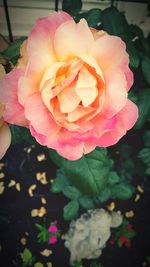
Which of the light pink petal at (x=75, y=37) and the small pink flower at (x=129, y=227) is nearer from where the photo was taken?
the light pink petal at (x=75, y=37)

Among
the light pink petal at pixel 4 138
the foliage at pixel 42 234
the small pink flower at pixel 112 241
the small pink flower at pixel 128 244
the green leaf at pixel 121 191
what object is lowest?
the small pink flower at pixel 128 244

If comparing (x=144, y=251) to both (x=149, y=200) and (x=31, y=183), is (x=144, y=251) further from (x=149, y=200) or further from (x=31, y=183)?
(x=31, y=183)

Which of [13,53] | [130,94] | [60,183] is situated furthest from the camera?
[60,183]

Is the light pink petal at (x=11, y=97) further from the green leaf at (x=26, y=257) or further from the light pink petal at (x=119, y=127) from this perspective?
the green leaf at (x=26, y=257)

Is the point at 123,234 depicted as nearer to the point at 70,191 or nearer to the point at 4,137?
the point at 70,191

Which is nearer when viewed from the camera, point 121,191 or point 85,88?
point 85,88

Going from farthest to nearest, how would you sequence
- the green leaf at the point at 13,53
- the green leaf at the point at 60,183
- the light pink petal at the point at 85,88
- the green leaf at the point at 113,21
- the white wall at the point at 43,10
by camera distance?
the white wall at the point at 43,10, the green leaf at the point at 60,183, the green leaf at the point at 113,21, the green leaf at the point at 13,53, the light pink petal at the point at 85,88

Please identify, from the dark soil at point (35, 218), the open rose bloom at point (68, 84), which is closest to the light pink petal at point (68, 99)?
the open rose bloom at point (68, 84)

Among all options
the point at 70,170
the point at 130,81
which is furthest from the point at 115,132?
the point at 70,170

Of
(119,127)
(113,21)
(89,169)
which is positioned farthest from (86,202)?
(119,127)
